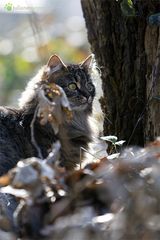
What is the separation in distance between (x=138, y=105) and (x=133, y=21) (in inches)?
24.6

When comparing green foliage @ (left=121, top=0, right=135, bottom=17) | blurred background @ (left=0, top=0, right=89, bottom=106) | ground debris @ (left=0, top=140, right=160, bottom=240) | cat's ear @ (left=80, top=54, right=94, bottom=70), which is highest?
green foliage @ (left=121, top=0, right=135, bottom=17)

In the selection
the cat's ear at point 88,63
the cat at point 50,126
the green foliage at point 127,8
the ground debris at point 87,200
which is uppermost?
the green foliage at point 127,8

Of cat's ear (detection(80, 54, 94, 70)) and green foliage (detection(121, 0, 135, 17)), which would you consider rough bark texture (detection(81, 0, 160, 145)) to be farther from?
cat's ear (detection(80, 54, 94, 70))

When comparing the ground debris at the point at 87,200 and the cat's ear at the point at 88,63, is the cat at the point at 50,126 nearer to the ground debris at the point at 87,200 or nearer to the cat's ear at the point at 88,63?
the cat's ear at the point at 88,63

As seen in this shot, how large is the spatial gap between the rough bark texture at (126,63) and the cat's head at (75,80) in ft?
1.75

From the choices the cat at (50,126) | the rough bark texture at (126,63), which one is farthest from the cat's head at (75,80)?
the rough bark texture at (126,63)

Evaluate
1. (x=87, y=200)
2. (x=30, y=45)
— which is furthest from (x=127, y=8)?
(x=30, y=45)

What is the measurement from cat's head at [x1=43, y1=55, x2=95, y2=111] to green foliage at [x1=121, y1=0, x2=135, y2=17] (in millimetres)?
1093

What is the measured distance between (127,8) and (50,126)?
52.9 inches

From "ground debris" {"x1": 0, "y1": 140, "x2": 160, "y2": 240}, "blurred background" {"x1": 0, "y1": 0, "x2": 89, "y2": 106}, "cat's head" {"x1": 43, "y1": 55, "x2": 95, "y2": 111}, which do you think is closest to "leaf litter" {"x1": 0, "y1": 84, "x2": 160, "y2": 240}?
"ground debris" {"x1": 0, "y1": 140, "x2": 160, "y2": 240}

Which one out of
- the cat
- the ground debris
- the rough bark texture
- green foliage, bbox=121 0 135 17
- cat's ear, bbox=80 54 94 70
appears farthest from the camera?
cat's ear, bbox=80 54 94 70

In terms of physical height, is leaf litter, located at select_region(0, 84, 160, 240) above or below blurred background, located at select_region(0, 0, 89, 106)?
above

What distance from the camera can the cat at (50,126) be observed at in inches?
201

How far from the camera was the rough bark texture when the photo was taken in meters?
4.64
